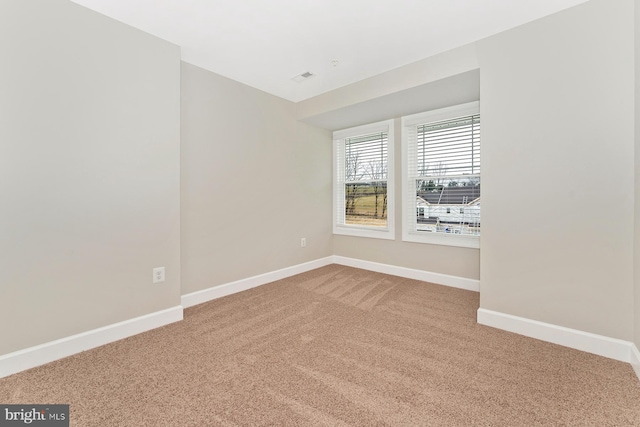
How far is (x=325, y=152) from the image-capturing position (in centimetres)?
447

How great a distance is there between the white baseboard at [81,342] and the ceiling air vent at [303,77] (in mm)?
2663

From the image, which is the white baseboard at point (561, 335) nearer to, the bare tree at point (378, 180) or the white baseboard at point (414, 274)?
the white baseboard at point (414, 274)

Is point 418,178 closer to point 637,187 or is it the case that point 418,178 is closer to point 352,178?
point 352,178

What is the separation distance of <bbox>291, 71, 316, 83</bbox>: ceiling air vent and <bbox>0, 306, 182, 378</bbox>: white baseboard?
2.66m

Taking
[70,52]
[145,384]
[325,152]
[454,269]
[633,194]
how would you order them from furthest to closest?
[325,152], [454,269], [70,52], [633,194], [145,384]

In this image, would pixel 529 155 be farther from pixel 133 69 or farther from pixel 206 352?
pixel 133 69

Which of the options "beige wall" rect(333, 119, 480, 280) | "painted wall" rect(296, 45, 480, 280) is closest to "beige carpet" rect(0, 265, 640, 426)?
"beige wall" rect(333, 119, 480, 280)

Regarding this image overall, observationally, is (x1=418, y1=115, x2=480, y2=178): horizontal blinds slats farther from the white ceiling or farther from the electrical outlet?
the electrical outlet

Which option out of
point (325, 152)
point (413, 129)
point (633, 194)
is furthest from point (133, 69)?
point (633, 194)

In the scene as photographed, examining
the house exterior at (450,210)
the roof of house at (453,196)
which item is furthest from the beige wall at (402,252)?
the roof of house at (453,196)

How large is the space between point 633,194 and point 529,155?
25.2 inches

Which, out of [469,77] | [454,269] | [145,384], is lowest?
[145,384]

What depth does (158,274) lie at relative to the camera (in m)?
2.39

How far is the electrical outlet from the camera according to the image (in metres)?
2.37
